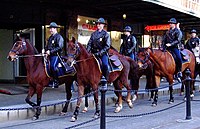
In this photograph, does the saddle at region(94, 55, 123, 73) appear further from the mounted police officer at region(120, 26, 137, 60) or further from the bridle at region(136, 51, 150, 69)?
the mounted police officer at region(120, 26, 137, 60)

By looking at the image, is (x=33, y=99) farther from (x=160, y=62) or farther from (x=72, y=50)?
(x=160, y=62)

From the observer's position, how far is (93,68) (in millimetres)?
11680

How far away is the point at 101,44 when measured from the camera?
1194cm

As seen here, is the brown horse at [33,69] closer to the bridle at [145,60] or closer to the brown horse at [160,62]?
the bridle at [145,60]

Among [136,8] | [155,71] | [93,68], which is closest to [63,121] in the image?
[93,68]

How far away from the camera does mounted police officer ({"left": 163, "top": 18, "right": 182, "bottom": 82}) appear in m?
14.8

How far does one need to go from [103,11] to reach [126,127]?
525 inches

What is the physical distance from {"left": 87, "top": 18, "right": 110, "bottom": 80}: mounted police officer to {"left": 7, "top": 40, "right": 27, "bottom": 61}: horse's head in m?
1.85

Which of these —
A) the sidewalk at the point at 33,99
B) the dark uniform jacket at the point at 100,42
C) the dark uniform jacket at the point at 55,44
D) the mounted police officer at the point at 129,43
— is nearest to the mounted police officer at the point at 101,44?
the dark uniform jacket at the point at 100,42

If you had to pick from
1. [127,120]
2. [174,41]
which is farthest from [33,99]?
[174,41]

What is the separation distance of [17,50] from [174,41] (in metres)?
6.02

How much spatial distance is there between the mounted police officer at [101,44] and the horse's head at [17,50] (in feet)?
6.08

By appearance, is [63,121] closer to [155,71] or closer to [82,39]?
[155,71]

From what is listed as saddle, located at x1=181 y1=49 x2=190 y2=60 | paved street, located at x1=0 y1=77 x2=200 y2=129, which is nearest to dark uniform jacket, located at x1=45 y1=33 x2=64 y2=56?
paved street, located at x1=0 y1=77 x2=200 y2=129
